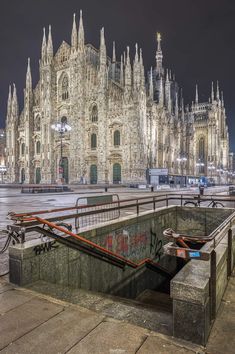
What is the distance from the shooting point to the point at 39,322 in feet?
8.82

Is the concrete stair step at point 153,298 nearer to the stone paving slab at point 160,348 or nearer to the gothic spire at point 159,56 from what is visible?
the stone paving slab at point 160,348

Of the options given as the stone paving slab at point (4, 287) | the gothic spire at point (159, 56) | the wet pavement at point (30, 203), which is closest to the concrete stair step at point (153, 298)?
the wet pavement at point (30, 203)

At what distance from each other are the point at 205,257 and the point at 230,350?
915 millimetres

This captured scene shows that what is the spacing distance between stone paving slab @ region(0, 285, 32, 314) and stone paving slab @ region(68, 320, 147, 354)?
1.25 m

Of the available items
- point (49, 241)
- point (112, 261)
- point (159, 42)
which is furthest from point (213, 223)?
point (159, 42)

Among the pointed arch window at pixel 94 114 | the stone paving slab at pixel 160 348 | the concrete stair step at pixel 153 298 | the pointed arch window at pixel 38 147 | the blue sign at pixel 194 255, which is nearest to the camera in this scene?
the stone paving slab at pixel 160 348

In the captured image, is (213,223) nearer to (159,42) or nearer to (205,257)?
(205,257)

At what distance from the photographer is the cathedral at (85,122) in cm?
4153

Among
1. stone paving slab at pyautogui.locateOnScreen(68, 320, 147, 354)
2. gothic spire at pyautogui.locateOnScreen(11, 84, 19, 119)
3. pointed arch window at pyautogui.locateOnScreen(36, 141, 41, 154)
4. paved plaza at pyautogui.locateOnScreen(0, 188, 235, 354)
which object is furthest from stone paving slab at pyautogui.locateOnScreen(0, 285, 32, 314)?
gothic spire at pyautogui.locateOnScreen(11, 84, 19, 119)

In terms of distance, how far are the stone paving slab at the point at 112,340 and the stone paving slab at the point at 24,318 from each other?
0.66m

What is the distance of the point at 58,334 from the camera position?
2473 mm

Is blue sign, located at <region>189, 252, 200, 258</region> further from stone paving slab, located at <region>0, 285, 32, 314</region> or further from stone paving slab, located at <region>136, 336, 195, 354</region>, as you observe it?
stone paving slab, located at <region>0, 285, 32, 314</region>

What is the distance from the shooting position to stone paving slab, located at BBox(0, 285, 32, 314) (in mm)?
3037

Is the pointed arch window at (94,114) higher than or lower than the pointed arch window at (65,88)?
lower
